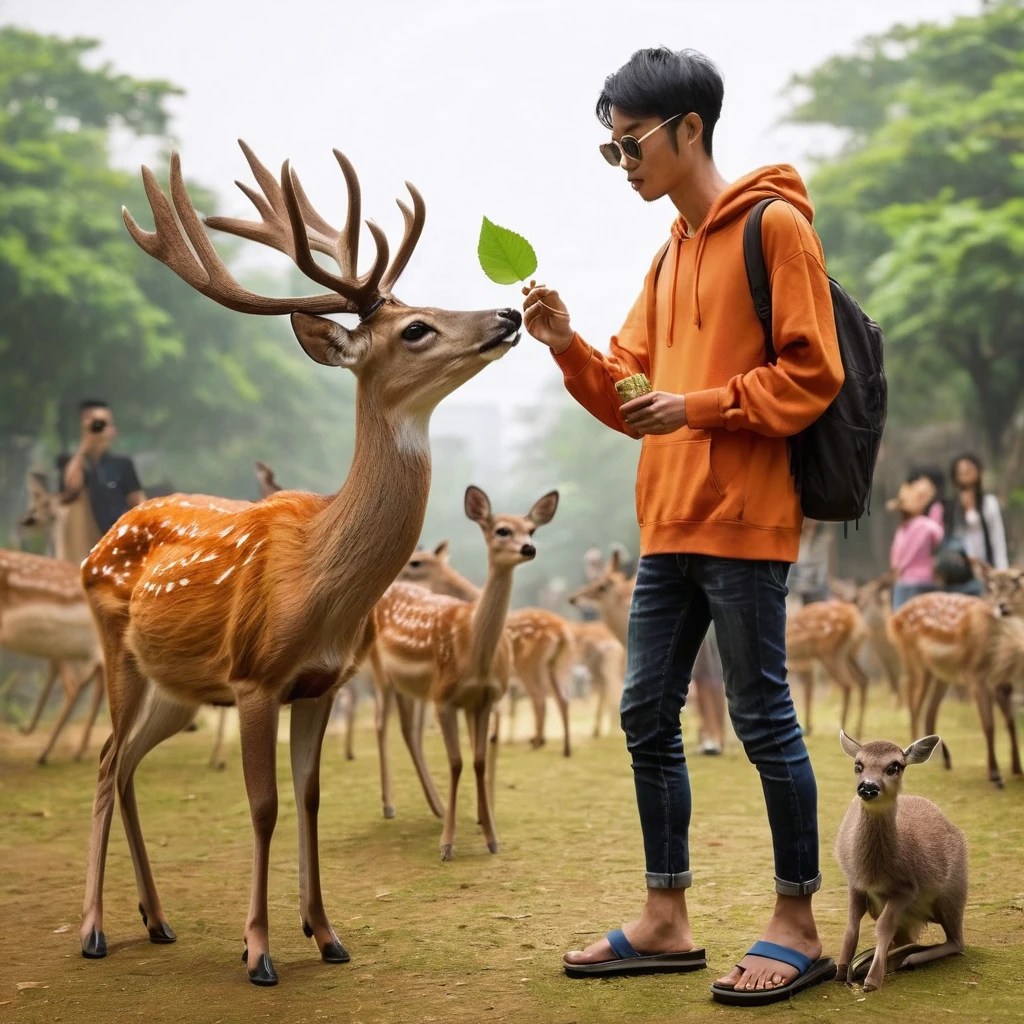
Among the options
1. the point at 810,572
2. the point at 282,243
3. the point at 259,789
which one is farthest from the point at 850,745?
the point at 810,572

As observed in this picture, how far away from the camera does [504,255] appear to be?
2.95 m

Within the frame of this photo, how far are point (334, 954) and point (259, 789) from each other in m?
0.48

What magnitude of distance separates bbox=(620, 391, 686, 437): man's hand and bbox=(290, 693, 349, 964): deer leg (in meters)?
1.14

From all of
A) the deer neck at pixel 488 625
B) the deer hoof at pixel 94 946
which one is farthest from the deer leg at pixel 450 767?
the deer hoof at pixel 94 946

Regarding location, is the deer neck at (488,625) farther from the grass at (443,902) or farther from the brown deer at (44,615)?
the brown deer at (44,615)

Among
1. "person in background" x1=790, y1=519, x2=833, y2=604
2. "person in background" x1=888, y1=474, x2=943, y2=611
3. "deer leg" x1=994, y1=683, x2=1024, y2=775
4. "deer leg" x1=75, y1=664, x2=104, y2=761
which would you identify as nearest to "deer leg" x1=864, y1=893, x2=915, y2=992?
"deer leg" x1=994, y1=683, x2=1024, y2=775

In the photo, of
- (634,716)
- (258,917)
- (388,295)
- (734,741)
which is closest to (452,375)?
(388,295)

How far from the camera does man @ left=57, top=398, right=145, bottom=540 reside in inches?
307

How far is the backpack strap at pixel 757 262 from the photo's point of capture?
9.14 feet

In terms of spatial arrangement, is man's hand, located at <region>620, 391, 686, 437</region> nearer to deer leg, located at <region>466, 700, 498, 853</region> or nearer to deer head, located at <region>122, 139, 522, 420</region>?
deer head, located at <region>122, 139, 522, 420</region>

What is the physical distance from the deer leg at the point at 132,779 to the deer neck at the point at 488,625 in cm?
139

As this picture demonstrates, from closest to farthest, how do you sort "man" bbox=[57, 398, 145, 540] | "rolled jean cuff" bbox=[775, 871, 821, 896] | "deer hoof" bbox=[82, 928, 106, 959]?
1. "rolled jean cuff" bbox=[775, 871, 821, 896]
2. "deer hoof" bbox=[82, 928, 106, 959]
3. "man" bbox=[57, 398, 145, 540]

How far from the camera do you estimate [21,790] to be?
20.6ft

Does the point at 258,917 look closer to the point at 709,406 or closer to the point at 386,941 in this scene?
the point at 386,941
